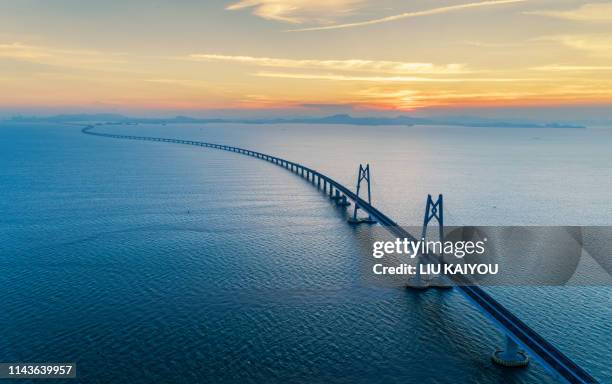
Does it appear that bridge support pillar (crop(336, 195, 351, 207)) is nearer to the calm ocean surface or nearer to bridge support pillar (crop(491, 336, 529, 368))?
the calm ocean surface

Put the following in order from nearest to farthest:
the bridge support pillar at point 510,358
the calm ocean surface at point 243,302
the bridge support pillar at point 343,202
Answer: the bridge support pillar at point 510,358 < the calm ocean surface at point 243,302 < the bridge support pillar at point 343,202

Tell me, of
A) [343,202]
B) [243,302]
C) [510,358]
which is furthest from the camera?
[343,202]

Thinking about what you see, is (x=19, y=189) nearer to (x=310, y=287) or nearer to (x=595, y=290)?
(x=310, y=287)

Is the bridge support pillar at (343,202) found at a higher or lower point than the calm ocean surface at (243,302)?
higher

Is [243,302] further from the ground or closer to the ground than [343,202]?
closer to the ground

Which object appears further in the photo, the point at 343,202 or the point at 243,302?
the point at 343,202

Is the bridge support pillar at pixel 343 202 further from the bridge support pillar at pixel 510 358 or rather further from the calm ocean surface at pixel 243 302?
the bridge support pillar at pixel 510 358

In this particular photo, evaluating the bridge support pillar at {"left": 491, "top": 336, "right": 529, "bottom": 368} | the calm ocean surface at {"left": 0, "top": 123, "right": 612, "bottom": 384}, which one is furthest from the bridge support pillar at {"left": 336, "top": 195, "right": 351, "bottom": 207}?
the bridge support pillar at {"left": 491, "top": 336, "right": 529, "bottom": 368}

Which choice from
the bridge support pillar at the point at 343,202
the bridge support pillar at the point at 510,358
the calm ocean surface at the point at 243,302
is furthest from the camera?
the bridge support pillar at the point at 343,202

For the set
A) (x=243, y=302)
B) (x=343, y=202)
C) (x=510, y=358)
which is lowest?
(x=243, y=302)

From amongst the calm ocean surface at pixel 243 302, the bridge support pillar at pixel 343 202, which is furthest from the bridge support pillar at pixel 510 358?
the bridge support pillar at pixel 343 202

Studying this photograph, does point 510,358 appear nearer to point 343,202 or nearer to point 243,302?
point 243,302

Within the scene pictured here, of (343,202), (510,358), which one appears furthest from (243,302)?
(343,202)
